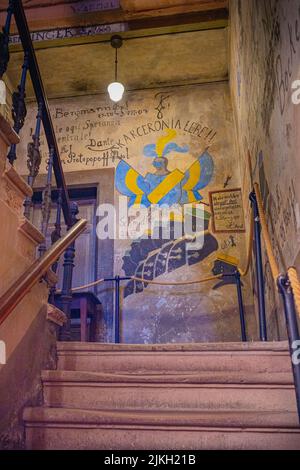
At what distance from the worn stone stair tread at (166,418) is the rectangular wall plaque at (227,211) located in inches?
131

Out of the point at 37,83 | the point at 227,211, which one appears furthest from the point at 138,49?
the point at 37,83

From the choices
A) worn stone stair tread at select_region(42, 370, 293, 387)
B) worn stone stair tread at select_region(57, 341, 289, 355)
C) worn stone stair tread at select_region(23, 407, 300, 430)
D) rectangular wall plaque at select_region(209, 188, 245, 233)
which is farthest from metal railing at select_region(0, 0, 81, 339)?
rectangular wall plaque at select_region(209, 188, 245, 233)

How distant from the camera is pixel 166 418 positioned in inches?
71.2

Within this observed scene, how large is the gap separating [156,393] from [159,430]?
0.26m

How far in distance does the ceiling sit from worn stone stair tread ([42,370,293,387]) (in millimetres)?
4213

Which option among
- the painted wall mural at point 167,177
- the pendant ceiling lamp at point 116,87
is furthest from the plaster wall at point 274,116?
the pendant ceiling lamp at point 116,87

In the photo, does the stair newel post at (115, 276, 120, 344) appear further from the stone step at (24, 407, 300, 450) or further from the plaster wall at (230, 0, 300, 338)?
the stone step at (24, 407, 300, 450)

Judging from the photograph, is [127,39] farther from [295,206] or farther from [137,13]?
[295,206]

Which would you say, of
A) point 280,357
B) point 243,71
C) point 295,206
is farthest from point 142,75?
point 280,357

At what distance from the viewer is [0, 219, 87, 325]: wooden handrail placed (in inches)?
65.9

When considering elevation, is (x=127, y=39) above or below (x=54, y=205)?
above

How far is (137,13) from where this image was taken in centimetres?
500
